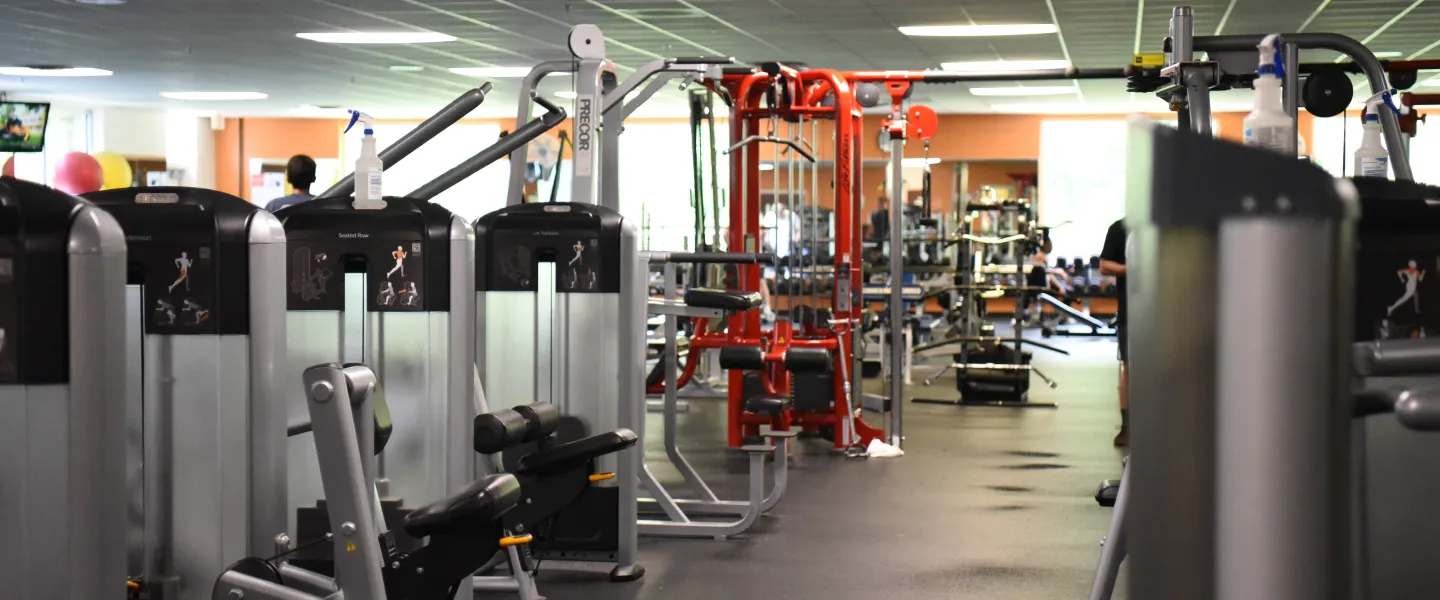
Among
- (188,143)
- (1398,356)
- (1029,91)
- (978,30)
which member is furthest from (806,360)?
(188,143)

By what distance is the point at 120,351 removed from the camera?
5.96ft

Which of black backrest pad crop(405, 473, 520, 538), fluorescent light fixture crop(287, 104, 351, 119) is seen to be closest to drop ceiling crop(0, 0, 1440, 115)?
fluorescent light fixture crop(287, 104, 351, 119)

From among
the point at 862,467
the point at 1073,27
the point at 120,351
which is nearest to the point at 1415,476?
the point at 120,351

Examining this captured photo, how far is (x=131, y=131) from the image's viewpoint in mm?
18531

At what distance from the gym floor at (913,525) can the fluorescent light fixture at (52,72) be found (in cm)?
884

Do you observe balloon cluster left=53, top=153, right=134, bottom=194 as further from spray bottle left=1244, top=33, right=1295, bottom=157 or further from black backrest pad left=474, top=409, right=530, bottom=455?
spray bottle left=1244, top=33, right=1295, bottom=157

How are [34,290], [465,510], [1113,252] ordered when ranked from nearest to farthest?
[34,290] → [465,510] → [1113,252]

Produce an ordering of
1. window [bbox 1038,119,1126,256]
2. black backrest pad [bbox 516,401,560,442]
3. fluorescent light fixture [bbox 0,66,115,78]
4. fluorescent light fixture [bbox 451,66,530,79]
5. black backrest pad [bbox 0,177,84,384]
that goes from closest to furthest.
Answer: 1. black backrest pad [bbox 0,177,84,384]
2. black backrest pad [bbox 516,401,560,442]
3. fluorescent light fixture [bbox 451,66,530,79]
4. fluorescent light fixture [bbox 0,66,115,78]
5. window [bbox 1038,119,1126,256]

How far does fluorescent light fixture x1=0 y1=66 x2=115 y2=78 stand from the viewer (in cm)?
1346

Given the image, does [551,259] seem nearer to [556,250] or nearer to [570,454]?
A: [556,250]

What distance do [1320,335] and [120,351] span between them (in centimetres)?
166

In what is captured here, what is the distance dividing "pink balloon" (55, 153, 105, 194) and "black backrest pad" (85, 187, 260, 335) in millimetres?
4649

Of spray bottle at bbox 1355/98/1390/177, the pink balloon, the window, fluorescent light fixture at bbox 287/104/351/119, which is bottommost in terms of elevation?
spray bottle at bbox 1355/98/1390/177

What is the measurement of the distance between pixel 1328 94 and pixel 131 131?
18.4 m
